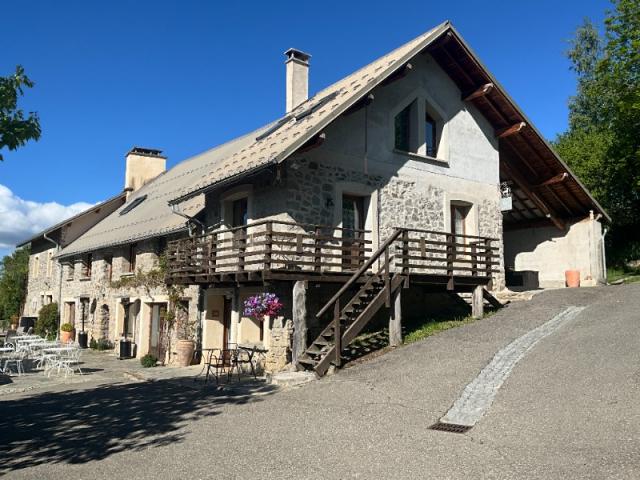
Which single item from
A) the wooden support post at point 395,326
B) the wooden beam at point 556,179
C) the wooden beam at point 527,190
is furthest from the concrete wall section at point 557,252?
the wooden support post at point 395,326

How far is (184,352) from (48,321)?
505 inches

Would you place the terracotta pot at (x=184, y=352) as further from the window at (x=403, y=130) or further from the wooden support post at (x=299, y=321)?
the window at (x=403, y=130)

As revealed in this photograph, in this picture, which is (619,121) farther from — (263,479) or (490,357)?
(263,479)

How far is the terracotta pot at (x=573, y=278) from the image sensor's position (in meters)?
18.1

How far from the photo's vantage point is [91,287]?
22.3 meters

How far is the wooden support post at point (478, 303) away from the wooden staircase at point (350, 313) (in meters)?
2.69

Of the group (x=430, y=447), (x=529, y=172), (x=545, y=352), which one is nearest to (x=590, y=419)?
(x=430, y=447)

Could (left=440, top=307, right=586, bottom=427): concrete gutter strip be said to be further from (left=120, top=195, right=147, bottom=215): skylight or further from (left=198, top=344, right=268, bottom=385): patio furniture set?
(left=120, top=195, right=147, bottom=215): skylight

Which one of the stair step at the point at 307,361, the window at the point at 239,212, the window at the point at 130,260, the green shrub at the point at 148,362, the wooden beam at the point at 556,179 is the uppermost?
the wooden beam at the point at 556,179

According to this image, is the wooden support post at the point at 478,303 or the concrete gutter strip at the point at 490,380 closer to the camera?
the concrete gutter strip at the point at 490,380

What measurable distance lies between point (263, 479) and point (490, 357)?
5744 millimetres

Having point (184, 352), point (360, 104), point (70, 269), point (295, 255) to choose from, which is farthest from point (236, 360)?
point (70, 269)

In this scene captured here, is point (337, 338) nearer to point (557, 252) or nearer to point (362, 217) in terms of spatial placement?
point (362, 217)

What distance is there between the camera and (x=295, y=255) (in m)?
11.9
